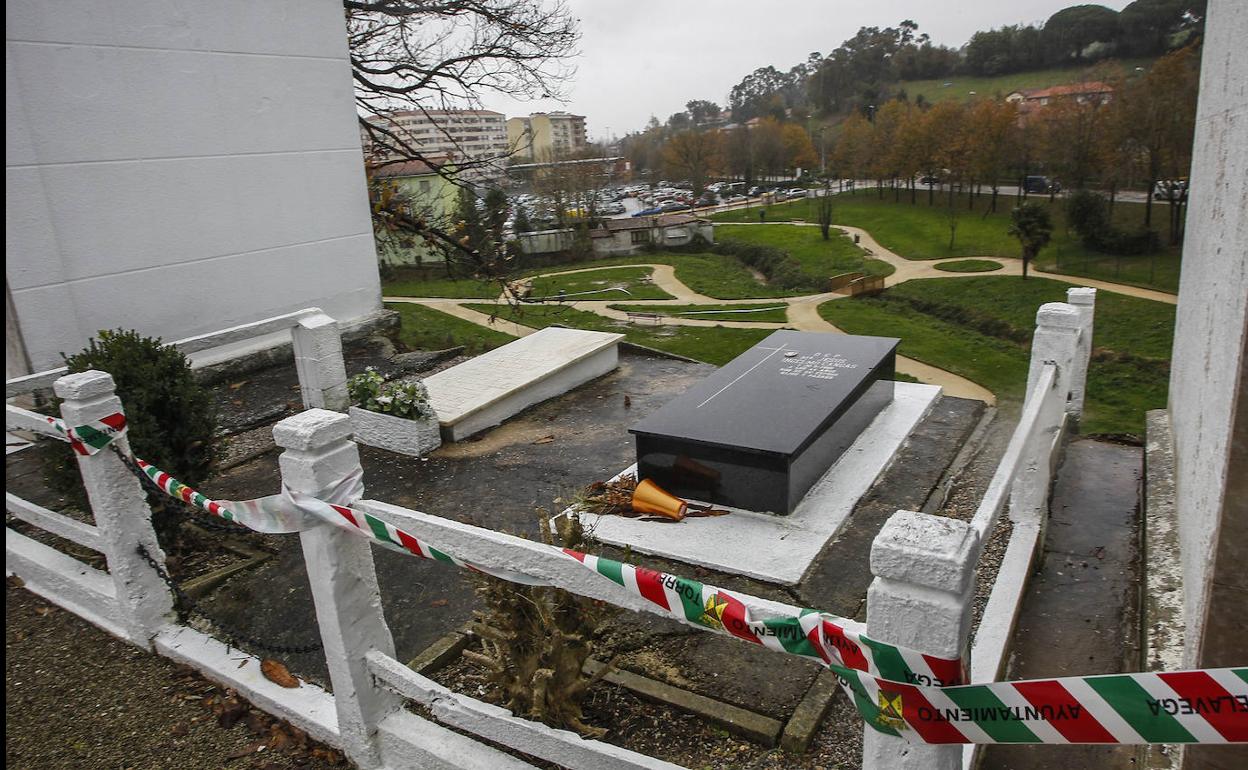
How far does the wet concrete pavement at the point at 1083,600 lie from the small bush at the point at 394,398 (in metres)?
5.73

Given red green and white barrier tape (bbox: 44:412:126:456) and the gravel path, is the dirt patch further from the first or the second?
red green and white barrier tape (bbox: 44:412:126:456)

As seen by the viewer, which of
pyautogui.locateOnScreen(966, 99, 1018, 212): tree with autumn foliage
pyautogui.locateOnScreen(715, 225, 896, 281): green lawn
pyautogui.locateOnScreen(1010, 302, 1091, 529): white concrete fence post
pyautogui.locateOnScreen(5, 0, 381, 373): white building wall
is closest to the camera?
pyautogui.locateOnScreen(1010, 302, 1091, 529): white concrete fence post

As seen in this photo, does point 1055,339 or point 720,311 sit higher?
point 1055,339

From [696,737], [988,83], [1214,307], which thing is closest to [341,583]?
[696,737]

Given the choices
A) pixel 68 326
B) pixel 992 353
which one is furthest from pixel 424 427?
pixel 992 353

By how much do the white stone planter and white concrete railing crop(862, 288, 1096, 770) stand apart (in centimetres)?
544

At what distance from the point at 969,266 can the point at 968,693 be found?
3986 cm

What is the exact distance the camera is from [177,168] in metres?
9.41

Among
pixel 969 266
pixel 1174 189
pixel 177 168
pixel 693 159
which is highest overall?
pixel 693 159

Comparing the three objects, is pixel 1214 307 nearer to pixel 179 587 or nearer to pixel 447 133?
pixel 179 587

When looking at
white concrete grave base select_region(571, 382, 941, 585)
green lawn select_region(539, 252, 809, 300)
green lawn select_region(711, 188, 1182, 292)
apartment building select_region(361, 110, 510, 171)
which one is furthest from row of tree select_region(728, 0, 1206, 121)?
white concrete grave base select_region(571, 382, 941, 585)

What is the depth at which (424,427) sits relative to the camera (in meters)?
7.94

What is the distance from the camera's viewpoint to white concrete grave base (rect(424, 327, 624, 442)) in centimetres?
857

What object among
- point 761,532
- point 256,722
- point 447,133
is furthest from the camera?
point 447,133
